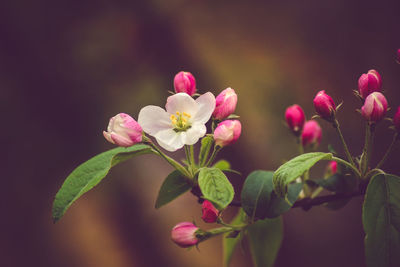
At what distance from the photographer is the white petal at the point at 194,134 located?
71 cm

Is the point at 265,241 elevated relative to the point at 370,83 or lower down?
lower down

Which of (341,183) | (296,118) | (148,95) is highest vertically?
(148,95)

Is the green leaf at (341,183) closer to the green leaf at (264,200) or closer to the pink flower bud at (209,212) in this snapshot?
the green leaf at (264,200)

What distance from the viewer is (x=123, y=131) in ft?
2.29

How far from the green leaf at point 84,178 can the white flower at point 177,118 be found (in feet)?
0.13

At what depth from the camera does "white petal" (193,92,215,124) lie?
73 centimetres

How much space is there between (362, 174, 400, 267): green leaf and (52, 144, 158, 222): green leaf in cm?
38

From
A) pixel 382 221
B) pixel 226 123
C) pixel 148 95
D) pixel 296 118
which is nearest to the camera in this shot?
pixel 382 221

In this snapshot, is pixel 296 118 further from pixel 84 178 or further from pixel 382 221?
pixel 84 178

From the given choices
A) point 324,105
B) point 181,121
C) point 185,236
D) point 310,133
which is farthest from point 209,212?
point 310,133

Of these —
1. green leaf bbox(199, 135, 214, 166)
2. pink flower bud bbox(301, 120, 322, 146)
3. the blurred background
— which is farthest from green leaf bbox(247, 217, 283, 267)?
the blurred background

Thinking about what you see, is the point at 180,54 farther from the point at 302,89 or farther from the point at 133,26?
the point at 302,89

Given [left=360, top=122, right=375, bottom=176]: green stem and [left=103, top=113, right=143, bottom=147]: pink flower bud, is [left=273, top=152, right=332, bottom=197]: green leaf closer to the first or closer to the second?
[left=360, top=122, right=375, bottom=176]: green stem

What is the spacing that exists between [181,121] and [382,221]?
0.38 meters
